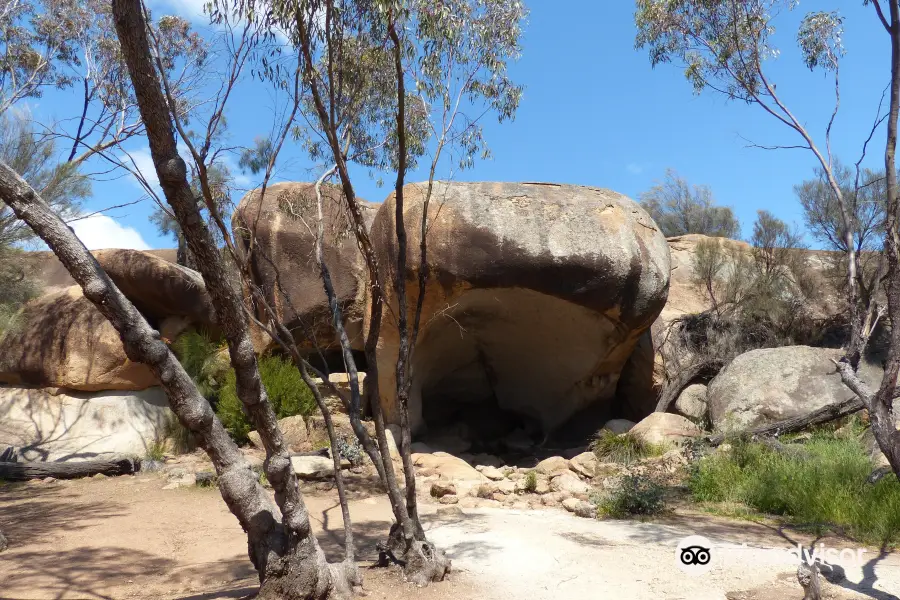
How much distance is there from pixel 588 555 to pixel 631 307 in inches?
204

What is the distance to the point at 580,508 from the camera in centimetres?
678

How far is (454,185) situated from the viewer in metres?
9.68

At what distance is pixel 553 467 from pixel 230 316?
20.0ft

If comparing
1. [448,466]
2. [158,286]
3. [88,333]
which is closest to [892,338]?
[448,466]

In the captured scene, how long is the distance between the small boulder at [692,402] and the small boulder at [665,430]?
0.90 m

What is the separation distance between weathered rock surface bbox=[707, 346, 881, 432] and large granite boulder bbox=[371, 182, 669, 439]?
1.43m

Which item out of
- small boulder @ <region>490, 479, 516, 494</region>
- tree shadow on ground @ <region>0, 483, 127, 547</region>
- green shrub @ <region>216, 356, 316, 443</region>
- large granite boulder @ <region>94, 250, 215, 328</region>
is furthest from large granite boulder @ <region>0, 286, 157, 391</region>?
small boulder @ <region>490, 479, 516, 494</region>

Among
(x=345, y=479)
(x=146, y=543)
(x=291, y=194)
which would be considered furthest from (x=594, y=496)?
(x=291, y=194)

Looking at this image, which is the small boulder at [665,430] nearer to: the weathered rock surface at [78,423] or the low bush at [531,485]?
the low bush at [531,485]

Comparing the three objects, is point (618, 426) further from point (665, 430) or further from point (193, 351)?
point (193, 351)

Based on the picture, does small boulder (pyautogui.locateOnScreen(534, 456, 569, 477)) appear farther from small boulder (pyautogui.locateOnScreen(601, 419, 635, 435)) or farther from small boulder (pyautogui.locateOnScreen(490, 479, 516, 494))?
small boulder (pyautogui.locateOnScreen(601, 419, 635, 435))

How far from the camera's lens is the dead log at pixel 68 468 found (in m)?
8.95

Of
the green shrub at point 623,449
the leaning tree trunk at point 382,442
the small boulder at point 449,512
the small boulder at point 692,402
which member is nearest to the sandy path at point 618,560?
the small boulder at point 449,512

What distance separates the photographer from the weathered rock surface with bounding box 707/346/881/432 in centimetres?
936
